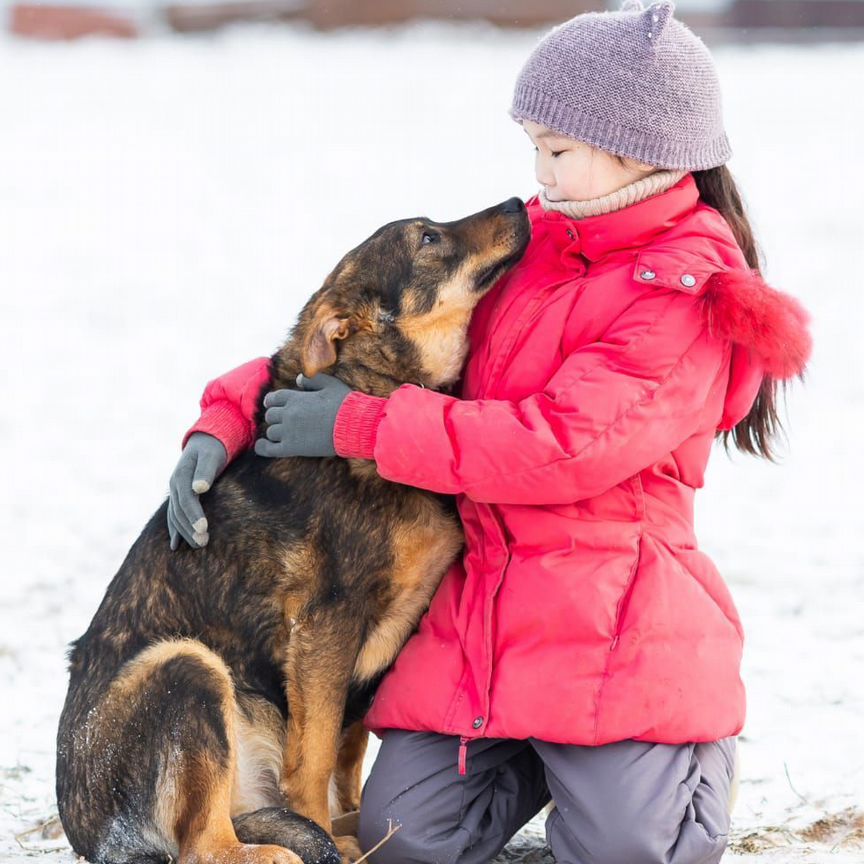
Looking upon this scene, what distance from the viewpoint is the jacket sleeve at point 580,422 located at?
11.6 feet

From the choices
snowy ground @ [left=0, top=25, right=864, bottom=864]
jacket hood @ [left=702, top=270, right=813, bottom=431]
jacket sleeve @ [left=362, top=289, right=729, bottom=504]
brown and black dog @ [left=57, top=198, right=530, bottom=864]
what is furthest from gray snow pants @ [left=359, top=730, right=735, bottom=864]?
jacket hood @ [left=702, top=270, right=813, bottom=431]

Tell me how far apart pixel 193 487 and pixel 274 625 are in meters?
0.49

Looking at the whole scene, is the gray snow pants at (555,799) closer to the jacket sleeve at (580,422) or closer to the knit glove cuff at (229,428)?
the jacket sleeve at (580,422)

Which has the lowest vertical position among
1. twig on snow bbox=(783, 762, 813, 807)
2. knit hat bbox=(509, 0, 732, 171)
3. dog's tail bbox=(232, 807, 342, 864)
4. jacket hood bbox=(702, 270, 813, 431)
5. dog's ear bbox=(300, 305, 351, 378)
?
twig on snow bbox=(783, 762, 813, 807)

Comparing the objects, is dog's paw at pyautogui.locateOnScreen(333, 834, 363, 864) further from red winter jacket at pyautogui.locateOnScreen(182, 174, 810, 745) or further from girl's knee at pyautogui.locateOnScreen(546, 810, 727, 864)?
girl's knee at pyautogui.locateOnScreen(546, 810, 727, 864)

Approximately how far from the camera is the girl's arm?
11.6ft

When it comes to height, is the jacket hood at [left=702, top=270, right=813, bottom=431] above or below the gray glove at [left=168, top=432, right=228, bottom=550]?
above

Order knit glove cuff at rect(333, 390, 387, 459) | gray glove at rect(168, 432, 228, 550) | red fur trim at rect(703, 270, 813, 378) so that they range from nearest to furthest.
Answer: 1. red fur trim at rect(703, 270, 813, 378)
2. knit glove cuff at rect(333, 390, 387, 459)
3. gray glove at rect(168, 432, 228, 550)

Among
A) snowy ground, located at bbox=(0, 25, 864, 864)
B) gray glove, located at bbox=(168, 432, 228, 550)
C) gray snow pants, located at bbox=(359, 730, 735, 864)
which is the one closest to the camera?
gray snow pants, located at bbox=(359, 730, 735, 864)

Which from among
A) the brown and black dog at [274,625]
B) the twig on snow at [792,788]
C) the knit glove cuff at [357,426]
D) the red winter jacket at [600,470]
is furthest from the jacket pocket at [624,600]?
the twig on snow at [792,788]

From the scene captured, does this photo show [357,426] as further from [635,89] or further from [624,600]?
[635,89]

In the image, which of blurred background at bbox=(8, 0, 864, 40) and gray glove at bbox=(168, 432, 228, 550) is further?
blurred background at bbox=(8, 0, 864, 40)

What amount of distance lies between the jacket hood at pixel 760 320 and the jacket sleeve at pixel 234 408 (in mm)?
1494

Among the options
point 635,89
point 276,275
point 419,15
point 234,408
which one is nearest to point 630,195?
point 635,89
